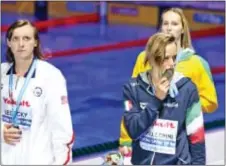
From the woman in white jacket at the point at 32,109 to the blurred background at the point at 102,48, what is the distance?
0.28m

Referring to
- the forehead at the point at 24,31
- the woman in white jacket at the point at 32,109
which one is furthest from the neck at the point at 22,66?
the forehead at the point at 24,31

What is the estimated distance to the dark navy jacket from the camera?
2750 millimetres

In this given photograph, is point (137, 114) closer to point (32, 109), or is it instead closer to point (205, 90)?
point (32, 109)

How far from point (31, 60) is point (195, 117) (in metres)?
0.78

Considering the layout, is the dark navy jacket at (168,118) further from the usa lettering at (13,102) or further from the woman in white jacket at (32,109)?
the usa lettering at (13,102)

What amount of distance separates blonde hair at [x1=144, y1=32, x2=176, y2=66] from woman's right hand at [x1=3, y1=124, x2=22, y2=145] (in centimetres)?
67

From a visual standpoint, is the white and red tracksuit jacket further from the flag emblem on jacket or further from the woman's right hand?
the flag emblem on jacket

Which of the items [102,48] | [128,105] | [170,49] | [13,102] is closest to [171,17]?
[170,49]

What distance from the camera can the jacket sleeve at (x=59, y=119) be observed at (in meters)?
2.76

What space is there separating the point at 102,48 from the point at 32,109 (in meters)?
6.63

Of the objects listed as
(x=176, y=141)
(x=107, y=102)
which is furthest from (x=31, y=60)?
(x=107, y=102)

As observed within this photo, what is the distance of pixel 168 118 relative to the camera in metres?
2.75

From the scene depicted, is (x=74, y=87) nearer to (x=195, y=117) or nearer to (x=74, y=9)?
(x=195, y=117)

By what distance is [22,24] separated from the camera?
2.80m
